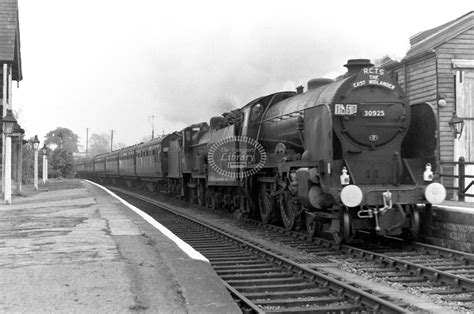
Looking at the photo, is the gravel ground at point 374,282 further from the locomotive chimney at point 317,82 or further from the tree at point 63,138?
the tree at point 63,138

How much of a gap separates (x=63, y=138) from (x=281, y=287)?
8117 centimetres

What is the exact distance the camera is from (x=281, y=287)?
622 cm

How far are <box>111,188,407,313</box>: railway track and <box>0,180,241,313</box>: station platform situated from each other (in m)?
0.46

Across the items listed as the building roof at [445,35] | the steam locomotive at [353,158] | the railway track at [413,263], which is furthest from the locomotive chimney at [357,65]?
the building roof at [445,35]

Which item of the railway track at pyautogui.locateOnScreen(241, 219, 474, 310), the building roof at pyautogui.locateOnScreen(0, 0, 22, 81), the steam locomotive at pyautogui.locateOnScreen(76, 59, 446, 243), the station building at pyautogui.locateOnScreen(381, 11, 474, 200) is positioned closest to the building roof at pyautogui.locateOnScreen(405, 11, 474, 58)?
the station building at pyautogui.locateOnScreen(381, 11, 474, 200)

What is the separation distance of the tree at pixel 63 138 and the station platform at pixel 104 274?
2699 inches

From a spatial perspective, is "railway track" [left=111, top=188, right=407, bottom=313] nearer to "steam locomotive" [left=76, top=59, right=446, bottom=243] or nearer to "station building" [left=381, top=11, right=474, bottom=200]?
"steam locomotive" [left=76, top=59, right=446, bottom=243]

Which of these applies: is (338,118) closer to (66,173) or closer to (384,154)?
(384,154)

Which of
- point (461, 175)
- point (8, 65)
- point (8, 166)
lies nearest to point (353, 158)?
point (461, 175)

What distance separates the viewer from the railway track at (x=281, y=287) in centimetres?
528

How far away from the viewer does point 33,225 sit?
446 inches

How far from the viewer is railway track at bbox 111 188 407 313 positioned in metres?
5.28

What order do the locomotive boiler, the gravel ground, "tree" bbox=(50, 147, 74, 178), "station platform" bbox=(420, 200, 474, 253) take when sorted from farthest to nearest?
"tree" bbox=(50, 147, 74, 178), "station platform" bbox=(420, 200, 474, 253), the locomotive boiler, the gravel ground

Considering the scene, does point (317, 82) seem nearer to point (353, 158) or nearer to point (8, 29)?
point (353, 158)
